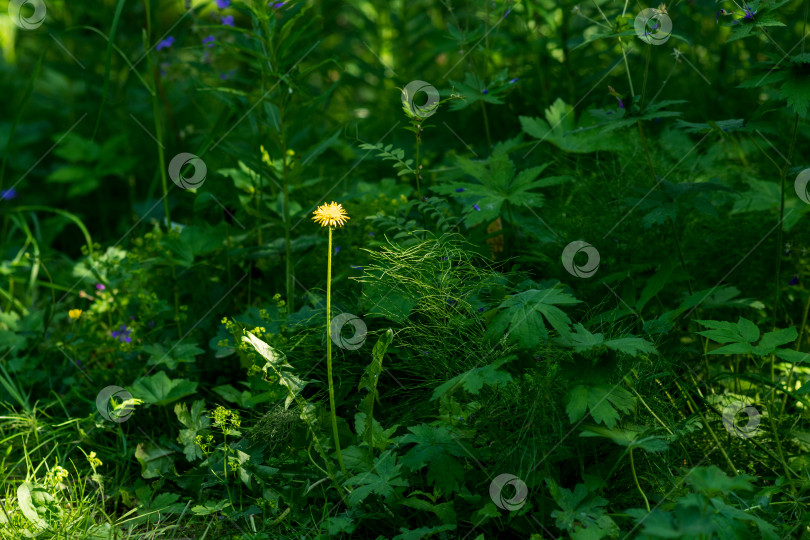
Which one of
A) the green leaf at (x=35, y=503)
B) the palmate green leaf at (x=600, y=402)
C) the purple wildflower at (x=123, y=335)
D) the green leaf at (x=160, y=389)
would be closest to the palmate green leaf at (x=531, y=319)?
the palmate green leaf at (x=600, y=402)

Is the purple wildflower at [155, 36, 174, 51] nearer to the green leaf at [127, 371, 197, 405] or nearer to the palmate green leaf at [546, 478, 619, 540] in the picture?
the green leaf at [127, 371, 197, 405]

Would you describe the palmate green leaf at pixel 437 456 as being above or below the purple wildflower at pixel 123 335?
above

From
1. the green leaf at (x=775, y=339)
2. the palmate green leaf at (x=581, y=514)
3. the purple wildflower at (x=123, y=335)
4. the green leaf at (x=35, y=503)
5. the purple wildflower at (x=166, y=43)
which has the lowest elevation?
the green leaf at (x=35, y=503)

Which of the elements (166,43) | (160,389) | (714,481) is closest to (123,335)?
(160,389)

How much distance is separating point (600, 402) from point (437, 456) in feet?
1.10

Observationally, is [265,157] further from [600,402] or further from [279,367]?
[600,402]

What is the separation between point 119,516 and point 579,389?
1.14 m

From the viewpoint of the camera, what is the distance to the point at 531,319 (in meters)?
1.42

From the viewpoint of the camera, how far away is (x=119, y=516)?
1.83 metres

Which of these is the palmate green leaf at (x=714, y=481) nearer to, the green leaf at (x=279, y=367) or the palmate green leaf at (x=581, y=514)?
the palmate green leaf at (x=581, y=514)

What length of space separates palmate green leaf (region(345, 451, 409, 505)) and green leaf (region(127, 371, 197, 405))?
0.61 m

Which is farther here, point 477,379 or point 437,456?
point 437,456

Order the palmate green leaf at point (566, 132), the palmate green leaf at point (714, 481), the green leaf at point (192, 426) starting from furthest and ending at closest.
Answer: the palmate green leaf at point (566, 132), the green leaf at point (192, 426), the palmate green leaf at point (714, 481)

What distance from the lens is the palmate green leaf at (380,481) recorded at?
1497mm
